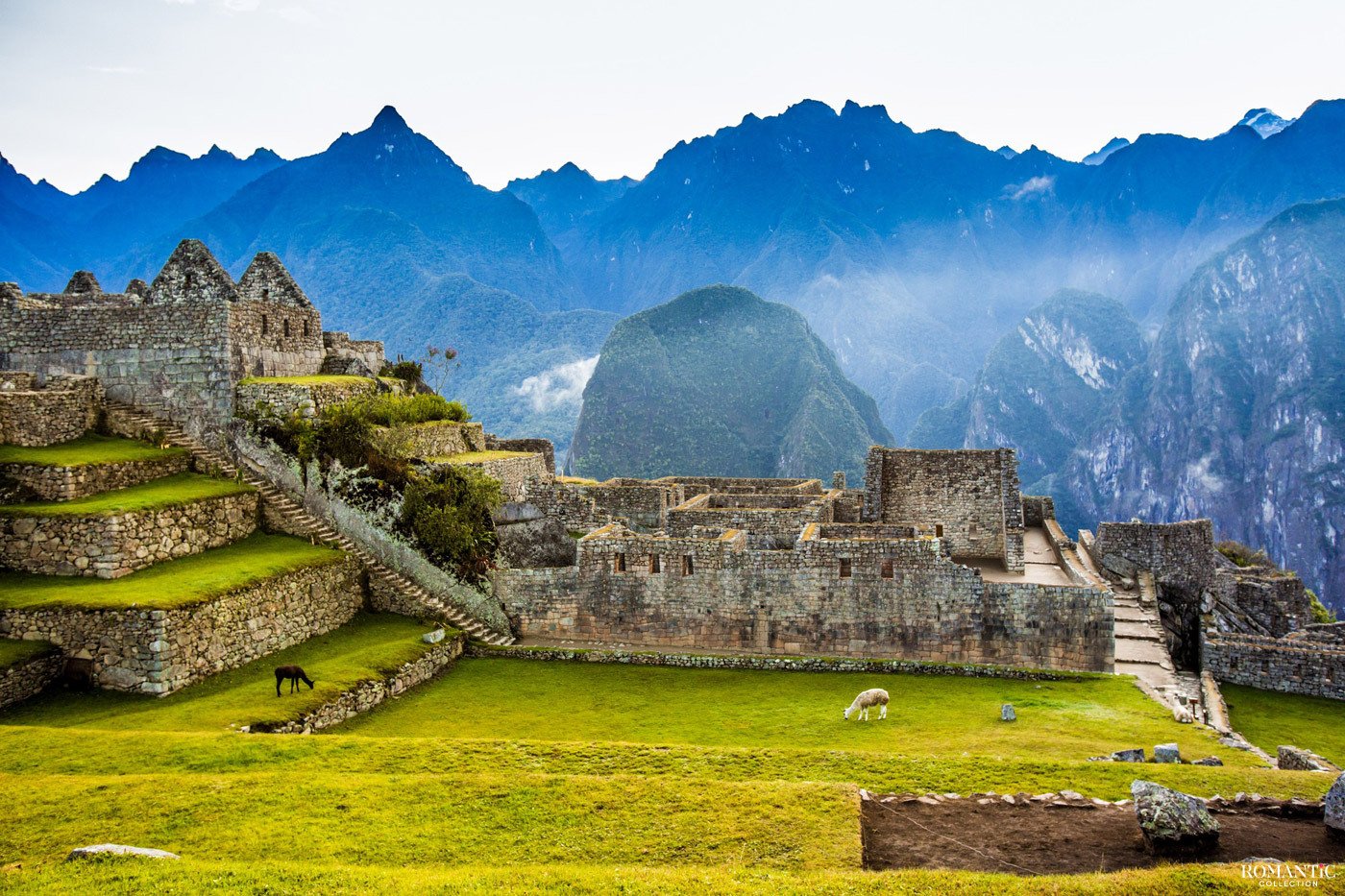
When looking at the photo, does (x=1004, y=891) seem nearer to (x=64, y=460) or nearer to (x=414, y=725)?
(x=414, y=725)

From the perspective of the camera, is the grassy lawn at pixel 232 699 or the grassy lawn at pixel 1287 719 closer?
the grassy lawn at pixel 232 699

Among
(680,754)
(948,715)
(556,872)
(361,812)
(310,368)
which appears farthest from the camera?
(310,368)

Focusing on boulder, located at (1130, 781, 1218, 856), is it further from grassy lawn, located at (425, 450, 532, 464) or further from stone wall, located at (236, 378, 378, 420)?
stone wall, located at (236, 378, 378, 420)

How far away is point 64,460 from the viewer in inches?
808

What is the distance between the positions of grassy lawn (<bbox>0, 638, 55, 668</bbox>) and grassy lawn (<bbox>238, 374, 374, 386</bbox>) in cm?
1025

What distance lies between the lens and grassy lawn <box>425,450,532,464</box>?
25406 mm

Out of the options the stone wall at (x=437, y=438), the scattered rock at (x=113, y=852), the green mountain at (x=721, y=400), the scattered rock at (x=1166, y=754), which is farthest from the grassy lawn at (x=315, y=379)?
the green mountain at (x=721, y=400)

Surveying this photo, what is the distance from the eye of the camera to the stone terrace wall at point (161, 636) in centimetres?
1609

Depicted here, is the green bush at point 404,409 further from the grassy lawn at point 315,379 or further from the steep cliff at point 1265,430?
the steep cliff at point 1265,430

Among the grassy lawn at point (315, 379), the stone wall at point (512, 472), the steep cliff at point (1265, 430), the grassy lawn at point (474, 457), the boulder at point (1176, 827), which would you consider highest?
the steep cliff at point (1265, 430)

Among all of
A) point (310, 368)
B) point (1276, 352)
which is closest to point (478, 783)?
point (310, 368)

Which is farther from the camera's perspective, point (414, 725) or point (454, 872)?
point (414, 725)

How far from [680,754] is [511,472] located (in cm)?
1551

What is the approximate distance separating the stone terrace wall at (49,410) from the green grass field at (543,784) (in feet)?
29.9
